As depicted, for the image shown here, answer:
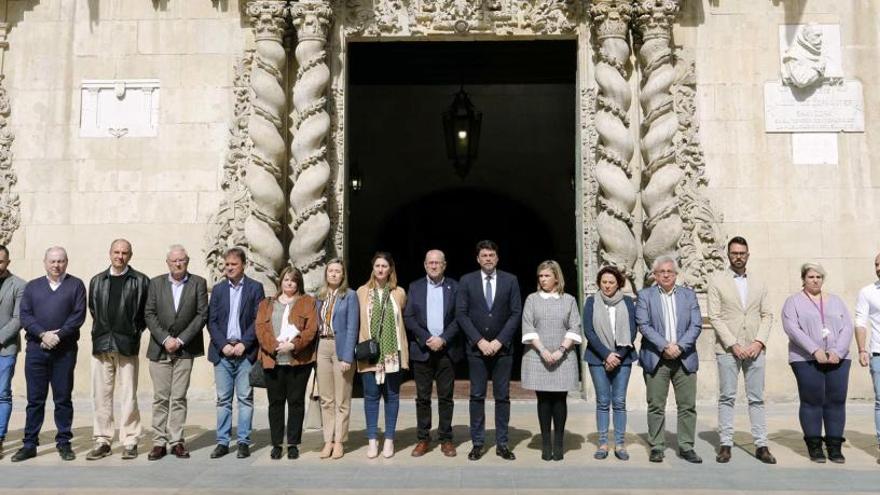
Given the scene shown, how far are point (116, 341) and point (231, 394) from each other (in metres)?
1.10

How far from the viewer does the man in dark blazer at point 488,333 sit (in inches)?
257

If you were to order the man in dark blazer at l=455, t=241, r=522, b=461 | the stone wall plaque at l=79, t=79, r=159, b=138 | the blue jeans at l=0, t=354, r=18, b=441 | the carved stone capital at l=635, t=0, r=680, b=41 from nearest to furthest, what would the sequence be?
1. the man in dark blazer at l=455, t=241, r=522, b=461
2. the blue jeans at l=0, t=354, r=18, b=441
3. the carved stone capital at l=635, t=0, r=680, b=41
4. the stone wall plaque at l=79, t=79, r=159, b=138

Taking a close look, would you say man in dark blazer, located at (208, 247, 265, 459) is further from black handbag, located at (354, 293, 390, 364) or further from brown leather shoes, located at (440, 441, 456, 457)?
brown leather shoes, located at (440, 441, 456, 457)

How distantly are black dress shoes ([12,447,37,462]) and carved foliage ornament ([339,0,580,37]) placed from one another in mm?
6443

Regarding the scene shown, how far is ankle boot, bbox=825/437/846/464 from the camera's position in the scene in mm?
6367

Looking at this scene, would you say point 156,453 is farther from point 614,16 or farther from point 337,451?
point 614,16

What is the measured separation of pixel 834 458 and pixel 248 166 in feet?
24.0

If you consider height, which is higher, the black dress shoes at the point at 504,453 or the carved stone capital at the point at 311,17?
the carved stone capital at the point at 311,17

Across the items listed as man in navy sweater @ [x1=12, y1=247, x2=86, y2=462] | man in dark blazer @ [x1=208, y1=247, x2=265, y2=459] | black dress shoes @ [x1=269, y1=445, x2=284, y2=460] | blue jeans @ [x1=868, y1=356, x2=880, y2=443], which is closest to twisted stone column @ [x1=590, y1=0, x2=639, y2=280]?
blue jeans @ [x1=868, y1=356, x2=880, y2=443]

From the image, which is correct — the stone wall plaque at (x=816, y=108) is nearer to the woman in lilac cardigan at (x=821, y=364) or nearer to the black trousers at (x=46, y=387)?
the woman in lilac cardigan at (x=821, y=364)

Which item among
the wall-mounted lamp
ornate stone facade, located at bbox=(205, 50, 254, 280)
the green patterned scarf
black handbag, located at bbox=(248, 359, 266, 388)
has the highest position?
the wall-mounted lamp

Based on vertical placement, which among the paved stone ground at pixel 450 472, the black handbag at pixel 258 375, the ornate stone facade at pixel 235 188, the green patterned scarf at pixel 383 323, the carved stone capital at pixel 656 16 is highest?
the carved stone capital at pixel 656 16

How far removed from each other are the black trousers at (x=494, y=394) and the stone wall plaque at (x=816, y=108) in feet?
18.6

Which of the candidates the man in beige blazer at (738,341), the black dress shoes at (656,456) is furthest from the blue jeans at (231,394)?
the man in beige blazer at (738,341)
